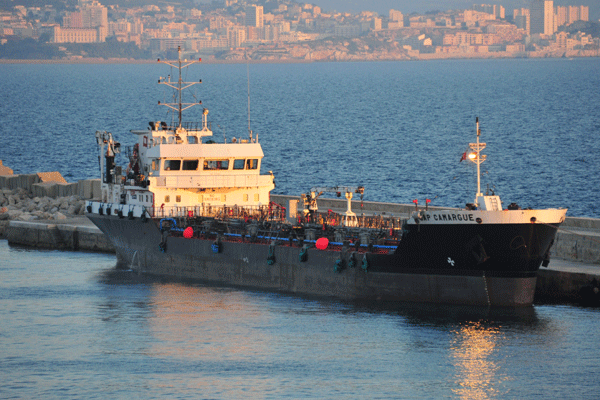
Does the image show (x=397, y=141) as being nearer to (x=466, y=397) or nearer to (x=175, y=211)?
(x=175, y=211)

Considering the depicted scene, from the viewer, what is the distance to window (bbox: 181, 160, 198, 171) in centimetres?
4034

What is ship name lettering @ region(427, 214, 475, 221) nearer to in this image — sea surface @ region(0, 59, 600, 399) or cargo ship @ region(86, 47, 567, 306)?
cargo ship @ region(86, 47, 567, 306)

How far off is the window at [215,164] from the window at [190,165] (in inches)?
15.5

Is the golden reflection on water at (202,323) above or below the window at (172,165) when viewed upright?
below

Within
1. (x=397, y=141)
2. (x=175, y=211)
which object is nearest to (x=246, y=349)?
(x=175, y=211)

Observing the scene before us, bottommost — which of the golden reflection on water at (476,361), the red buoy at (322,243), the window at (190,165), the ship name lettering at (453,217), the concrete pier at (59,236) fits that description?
the golden reflection on water at (476,361)

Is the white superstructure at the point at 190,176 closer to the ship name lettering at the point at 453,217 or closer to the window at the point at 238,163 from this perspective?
the window at the point at 238,163

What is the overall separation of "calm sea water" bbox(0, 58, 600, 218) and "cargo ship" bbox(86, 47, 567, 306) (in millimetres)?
2048

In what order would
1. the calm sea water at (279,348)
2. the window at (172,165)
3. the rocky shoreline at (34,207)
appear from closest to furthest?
the calm sea water at (279,348) < the window at (172,165) < the rocky shoreline at (34,207)

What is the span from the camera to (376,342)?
2861 centimetres

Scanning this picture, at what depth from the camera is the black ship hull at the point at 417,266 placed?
30.6m

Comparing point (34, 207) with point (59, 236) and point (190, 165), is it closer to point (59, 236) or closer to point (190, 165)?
point (59, 236)

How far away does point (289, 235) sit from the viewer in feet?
116

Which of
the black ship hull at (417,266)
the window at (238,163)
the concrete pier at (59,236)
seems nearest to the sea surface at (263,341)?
the black ship hull at (417,266)
